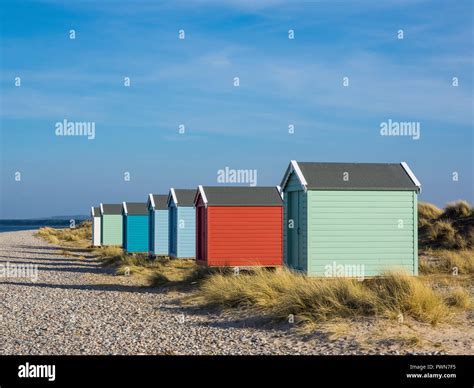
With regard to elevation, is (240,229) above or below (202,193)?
below

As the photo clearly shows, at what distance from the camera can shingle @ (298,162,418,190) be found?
652 inches

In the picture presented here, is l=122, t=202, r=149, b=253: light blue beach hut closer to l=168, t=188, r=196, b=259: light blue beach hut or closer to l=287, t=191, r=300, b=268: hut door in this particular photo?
l=168, t=188, r=196, b=259: light blue beach hut

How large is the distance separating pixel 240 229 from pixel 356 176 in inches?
263

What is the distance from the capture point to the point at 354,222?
1655 cm

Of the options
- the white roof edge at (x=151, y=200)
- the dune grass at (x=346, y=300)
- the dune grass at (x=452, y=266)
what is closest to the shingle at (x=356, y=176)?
the dune grass at (x=346, y=300)

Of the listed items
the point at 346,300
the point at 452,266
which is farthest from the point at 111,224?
the point at 346,300

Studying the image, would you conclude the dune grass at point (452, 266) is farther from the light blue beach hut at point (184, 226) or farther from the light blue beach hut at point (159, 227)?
the light blue beach hut at point (159, 227)

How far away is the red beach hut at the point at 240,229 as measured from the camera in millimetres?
22641

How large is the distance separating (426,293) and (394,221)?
16.9ft

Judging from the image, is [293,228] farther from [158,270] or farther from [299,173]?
[158,270]

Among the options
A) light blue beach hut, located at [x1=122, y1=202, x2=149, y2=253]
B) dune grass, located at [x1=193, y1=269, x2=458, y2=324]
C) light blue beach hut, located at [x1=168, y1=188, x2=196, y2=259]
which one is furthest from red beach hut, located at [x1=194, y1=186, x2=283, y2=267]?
light blue beach hut, located at [x1=122, y1=202, x2=149, y2=253]

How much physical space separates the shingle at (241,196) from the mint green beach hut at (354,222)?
5.87 metres

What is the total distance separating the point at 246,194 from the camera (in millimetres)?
23312
